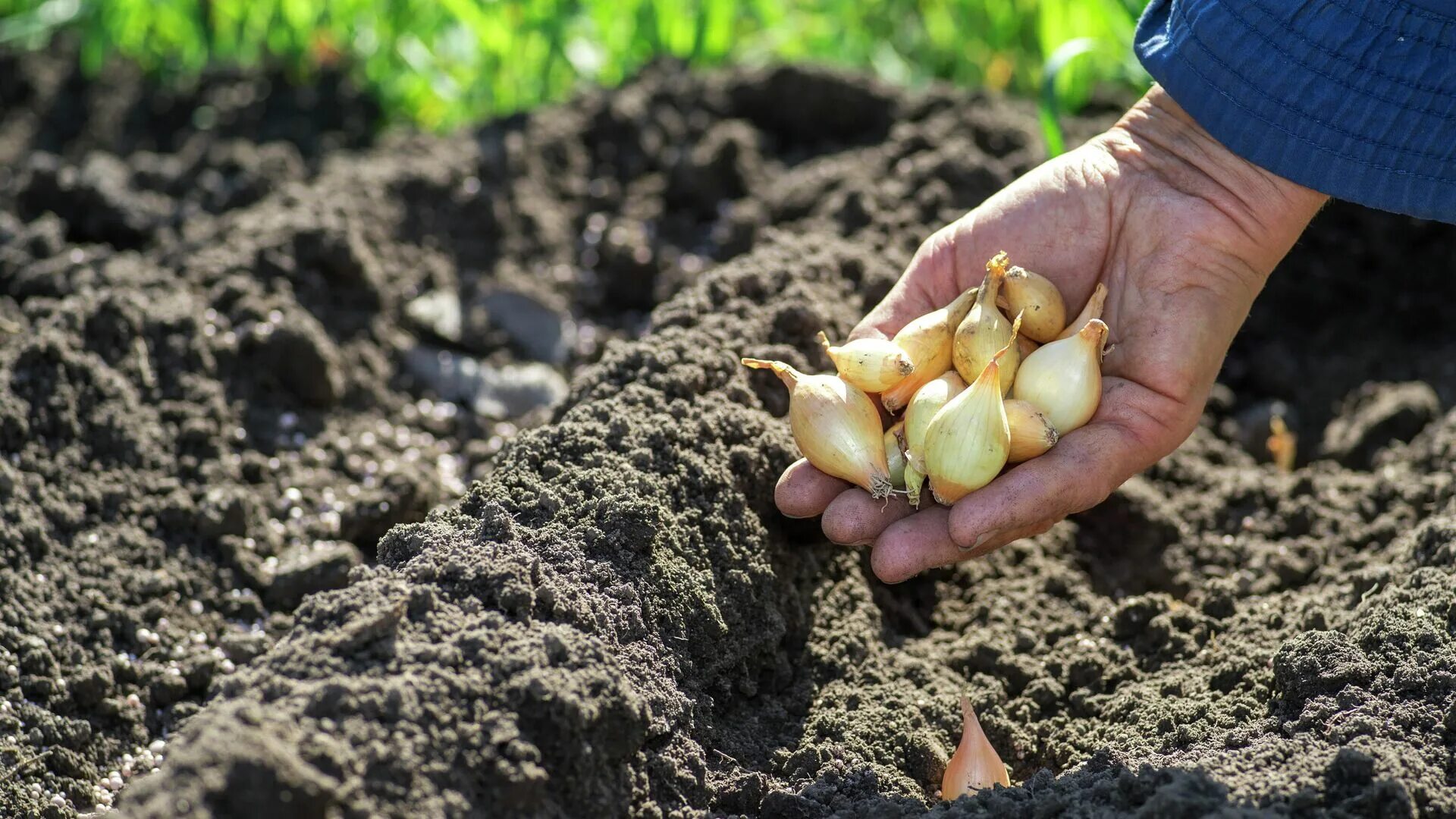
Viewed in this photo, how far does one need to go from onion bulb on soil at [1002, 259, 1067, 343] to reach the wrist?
1.02 ft

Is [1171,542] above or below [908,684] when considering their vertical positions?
below

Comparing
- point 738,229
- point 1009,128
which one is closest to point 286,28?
point 738,229

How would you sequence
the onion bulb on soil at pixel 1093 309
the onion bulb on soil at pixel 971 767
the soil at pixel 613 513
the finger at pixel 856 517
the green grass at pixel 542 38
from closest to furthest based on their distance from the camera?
1. the soil at pixel 613 513
2. the onion bulb on soil at pixel 971 767
3. the finger at pixel 856 517
4. the onion bulb on soil at pixel 1093 309
5. the green grass at pixel 542 38

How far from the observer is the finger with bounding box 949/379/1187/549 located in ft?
7.13

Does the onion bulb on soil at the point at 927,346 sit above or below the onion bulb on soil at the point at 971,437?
above

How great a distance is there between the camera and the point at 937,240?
8.75 ft

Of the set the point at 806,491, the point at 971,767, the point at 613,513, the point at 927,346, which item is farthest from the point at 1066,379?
the point at 613,513

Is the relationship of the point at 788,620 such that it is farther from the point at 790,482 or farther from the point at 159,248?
the point at 159,248

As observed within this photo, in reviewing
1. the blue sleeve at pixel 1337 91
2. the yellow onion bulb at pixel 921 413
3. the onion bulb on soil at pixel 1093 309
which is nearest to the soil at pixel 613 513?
the yellow onion bulb at pixel 921 413

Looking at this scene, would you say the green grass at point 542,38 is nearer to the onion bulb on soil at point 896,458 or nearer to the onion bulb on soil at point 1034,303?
the onion bulb on soil at point 1034,303

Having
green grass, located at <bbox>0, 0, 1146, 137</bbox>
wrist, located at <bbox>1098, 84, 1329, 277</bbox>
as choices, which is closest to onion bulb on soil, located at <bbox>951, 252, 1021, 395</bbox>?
wrist, located at <bbox>1098, 84, 1329, 277</bbox>

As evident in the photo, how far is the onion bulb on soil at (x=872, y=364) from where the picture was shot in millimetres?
2348

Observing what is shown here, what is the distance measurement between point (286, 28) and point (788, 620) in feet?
10.6

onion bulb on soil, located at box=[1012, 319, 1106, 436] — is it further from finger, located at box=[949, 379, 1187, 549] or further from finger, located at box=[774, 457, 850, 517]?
finger, located at box=[774, 457, 850, 517]
